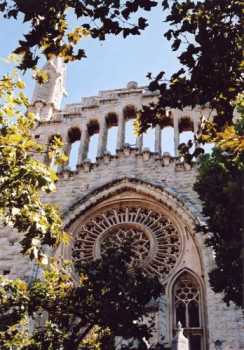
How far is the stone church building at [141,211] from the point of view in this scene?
42.1 ft

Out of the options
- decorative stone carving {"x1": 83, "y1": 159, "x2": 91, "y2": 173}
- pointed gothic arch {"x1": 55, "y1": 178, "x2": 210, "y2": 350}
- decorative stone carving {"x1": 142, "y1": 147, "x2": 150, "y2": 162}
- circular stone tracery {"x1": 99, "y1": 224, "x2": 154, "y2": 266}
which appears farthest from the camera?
decorative stone carving {"x1": 83, "y1": 159, "x2": 91, "y2": 173}

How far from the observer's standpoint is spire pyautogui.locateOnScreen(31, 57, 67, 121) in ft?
66.6

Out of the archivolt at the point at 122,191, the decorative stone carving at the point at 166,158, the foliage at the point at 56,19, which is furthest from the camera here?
the decorative stone carving at the point at 166,158

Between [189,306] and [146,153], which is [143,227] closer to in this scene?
[146,153]

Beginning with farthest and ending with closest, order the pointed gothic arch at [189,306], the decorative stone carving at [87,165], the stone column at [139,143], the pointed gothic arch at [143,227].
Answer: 1. the stone column at [139,143]
2. the decorative stone carving at [87,165]
3. the pointed gothic arch at [143,227]
4. the pointed gothic arch at [189,306]

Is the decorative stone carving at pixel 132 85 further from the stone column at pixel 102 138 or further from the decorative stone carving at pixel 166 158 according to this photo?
the decorative stone carving at pixel 166 158

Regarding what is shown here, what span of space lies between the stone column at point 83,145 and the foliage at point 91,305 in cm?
855

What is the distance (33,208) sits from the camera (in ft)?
25.5

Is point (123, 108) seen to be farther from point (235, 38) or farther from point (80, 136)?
point (235, 38)

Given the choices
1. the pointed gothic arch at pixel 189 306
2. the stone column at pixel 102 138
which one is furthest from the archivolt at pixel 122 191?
the pointed gothic arch at pixel 189 306

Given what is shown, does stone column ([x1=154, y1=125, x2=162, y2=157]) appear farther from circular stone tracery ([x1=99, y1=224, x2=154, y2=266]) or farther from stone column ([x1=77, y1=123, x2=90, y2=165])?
circular stone tracery ([x1=99, y1=224, x2=154, y2=266])

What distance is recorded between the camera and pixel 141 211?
16312mm

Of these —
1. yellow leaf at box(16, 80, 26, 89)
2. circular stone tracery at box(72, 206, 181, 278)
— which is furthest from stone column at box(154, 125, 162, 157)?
yellow leaf at box(16, 80, 26, 89)

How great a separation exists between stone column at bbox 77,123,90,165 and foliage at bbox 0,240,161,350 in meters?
8.55
